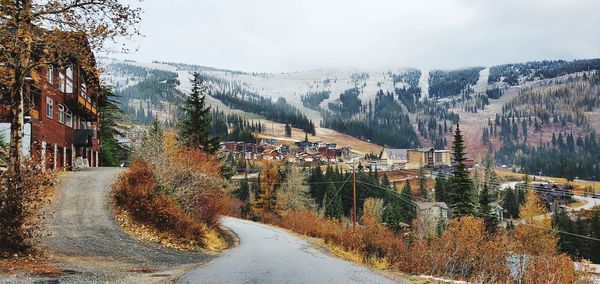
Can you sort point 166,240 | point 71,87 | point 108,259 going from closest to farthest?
point 108,259, point 166,240, point 71,87

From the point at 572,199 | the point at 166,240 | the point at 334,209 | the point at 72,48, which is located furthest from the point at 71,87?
the point at 572,199

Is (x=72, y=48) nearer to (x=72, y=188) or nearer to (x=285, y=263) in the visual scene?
(x=285, y=263)

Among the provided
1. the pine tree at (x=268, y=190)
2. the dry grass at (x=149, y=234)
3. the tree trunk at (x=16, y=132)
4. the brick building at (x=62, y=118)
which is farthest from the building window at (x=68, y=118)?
the pine tree at (x=268, y=190)

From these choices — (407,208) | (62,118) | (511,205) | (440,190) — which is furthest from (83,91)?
(511,205)

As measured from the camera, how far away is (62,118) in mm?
39594

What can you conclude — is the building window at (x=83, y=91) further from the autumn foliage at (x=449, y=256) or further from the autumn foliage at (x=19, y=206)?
the autumn foliage at (x=19, y=206)

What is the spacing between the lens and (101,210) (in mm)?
22172

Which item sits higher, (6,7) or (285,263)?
(6,7)

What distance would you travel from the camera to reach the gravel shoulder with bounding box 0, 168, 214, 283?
12.5m

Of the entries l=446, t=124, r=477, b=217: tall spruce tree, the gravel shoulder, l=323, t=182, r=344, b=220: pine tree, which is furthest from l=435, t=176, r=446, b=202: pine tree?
the gravel shoulder

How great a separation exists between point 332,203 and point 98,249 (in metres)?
85.9

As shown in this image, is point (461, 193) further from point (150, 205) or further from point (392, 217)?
point (392, 217)

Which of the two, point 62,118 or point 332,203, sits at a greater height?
point 62,118

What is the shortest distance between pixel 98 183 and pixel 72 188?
1.96 metres
